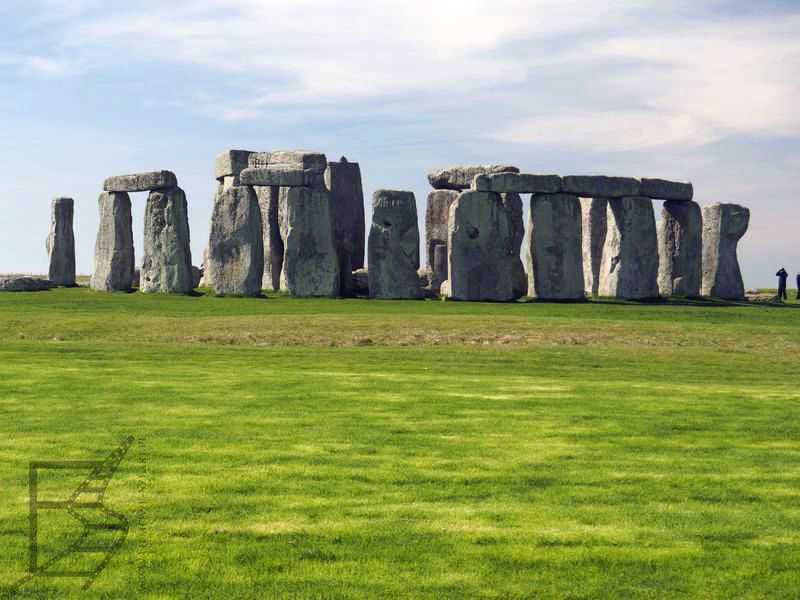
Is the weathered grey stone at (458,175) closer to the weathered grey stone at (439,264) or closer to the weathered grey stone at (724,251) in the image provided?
the weathered grey stone at (439,264)

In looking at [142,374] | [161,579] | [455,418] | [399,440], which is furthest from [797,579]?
[142,374]

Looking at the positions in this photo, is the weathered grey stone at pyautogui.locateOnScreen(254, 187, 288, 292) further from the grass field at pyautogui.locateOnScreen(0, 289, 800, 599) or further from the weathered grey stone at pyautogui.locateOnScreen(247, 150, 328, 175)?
the grass field at pyautogui.locateOnScreen(0, 289, 800, 599)

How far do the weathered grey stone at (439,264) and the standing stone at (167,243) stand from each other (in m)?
7.49

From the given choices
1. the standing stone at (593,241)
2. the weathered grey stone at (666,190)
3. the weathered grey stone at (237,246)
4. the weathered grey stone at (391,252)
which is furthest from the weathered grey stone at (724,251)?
the weathered grey stone at (237,246)

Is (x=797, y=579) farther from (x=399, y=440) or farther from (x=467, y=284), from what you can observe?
(x=467, y=284)

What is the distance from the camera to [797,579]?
736cm

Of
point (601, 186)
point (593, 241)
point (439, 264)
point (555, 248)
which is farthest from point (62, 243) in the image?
point (601, 186)

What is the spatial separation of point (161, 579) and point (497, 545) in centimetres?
207

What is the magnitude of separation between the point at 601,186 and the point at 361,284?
694cm

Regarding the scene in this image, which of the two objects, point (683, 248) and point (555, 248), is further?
point (683, 248)

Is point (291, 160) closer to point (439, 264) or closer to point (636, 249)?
point (439, 264)

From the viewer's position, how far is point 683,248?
34.8 metres
